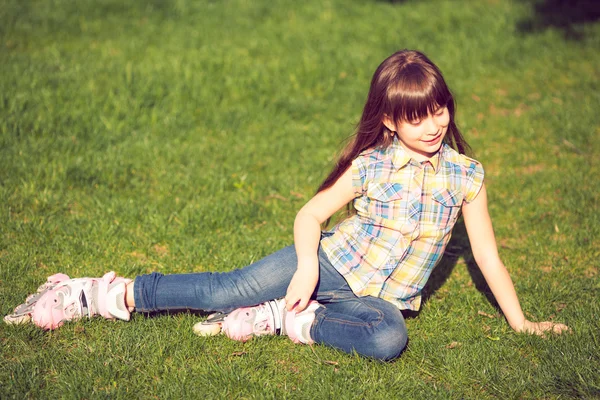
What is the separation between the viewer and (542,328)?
3.23 m

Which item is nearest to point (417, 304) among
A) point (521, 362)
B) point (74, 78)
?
point (521, 362)

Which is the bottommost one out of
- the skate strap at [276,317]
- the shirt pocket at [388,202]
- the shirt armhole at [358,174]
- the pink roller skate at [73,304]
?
the skate strap at [276,317]

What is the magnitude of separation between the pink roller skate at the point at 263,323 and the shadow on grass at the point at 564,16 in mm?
5397

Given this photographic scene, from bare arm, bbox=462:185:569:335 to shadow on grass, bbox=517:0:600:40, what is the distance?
4.83 meters

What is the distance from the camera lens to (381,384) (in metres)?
2.88

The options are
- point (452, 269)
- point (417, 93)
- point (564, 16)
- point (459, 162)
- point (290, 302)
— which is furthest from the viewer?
point (564, 16)

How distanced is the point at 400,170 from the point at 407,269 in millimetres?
480

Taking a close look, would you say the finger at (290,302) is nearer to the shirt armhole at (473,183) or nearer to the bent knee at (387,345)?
the bent knee at (387,345)

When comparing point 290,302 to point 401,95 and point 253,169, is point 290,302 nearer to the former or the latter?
point 401,95

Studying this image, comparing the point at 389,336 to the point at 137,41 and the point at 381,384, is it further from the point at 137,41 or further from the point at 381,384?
the point at 137,41

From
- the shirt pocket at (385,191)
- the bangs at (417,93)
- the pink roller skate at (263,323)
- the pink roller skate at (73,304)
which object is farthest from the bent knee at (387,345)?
the pink roller skate at (73,304)

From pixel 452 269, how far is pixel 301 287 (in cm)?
129

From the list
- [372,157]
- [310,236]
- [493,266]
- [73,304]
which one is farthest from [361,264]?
[73,304]

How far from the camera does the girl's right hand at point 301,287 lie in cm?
310
